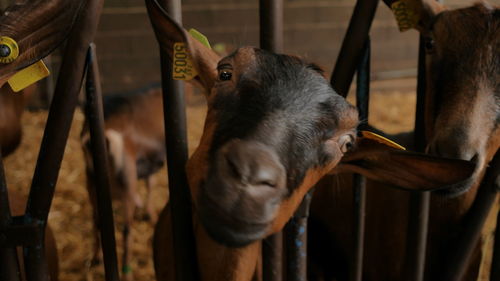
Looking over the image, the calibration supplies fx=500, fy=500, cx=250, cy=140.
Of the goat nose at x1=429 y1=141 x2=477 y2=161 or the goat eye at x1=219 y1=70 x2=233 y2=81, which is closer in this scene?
the goat eye at x1=219 y1=70 x2=233 y2=81

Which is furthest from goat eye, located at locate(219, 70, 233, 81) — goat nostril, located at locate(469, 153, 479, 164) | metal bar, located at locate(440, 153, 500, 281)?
metal bar, located at locate(440, 153, 500, 281)

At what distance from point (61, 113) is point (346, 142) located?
0.99 m

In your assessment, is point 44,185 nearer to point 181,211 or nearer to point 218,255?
point 181,211

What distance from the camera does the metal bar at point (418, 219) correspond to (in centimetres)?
215

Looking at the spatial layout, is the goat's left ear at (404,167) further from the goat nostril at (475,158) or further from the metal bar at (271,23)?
the metal bar at (271,23)

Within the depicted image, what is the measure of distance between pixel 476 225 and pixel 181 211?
128 cm

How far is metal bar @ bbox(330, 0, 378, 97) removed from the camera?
76.9 inches

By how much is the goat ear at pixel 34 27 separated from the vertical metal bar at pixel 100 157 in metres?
0.16

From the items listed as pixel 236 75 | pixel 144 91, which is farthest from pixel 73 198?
pixel 236 75

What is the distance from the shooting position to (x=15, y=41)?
1559 millimetres

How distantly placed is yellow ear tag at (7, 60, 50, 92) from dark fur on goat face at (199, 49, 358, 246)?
616 mm

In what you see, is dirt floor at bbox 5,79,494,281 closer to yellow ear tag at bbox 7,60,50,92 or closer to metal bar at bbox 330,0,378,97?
metal bar at bbox 330,0,378,97

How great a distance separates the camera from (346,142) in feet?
5.79

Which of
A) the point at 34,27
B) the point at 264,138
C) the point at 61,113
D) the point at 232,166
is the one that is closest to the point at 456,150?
→ the point at 264,138
